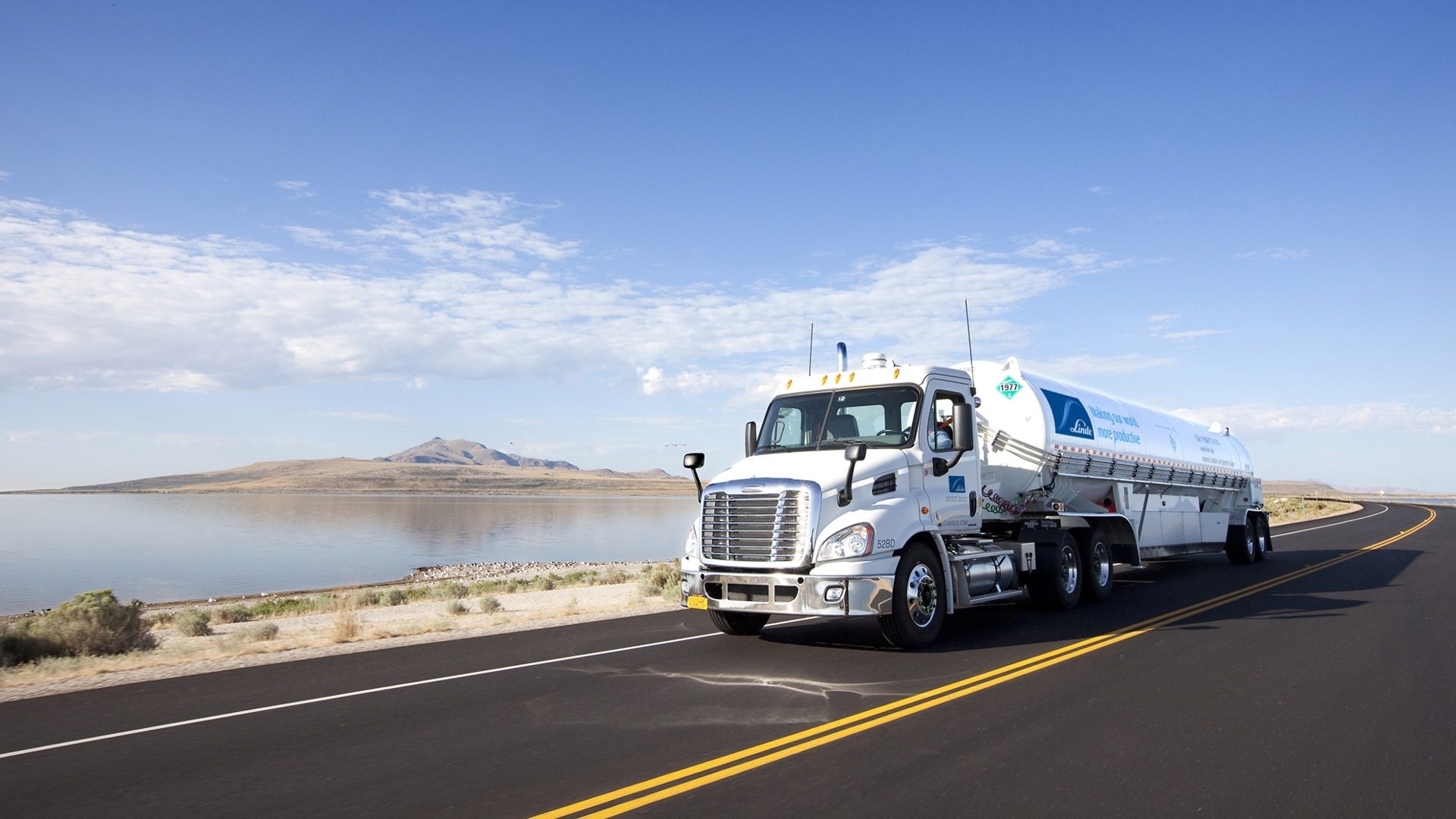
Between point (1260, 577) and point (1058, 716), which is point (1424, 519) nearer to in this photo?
point (1260, 577)

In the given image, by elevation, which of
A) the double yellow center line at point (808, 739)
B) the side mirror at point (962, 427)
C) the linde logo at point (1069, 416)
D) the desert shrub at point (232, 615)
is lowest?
the desert shrub at point (232, 615)

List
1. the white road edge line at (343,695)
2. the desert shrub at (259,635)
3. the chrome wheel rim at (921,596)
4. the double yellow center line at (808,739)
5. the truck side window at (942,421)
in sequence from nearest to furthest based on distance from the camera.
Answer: the double yellow center line at (808,739)
the white road edge line at (343,695)
the chrome wheel rim at (921,596)
the truck side window at (942,421)
the desert shrub at (259,635)

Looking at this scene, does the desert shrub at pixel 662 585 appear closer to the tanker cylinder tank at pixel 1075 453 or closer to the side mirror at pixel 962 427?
the tanker cylinder tank at pixel 1075 453

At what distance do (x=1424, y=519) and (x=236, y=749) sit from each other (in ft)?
178

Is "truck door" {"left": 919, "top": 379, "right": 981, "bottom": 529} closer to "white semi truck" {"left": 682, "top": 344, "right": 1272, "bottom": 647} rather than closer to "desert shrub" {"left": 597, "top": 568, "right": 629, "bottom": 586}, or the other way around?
"white semi truck" {"left": 682, "top": 344, "right": 1272, "bottom": 647}

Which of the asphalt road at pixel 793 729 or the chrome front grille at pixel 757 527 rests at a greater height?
the chrome front grille at pixel 757 527

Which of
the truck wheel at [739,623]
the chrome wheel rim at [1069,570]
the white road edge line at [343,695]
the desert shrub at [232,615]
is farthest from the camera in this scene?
the desert shrub at [232,615]

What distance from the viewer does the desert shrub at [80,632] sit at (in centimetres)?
1180

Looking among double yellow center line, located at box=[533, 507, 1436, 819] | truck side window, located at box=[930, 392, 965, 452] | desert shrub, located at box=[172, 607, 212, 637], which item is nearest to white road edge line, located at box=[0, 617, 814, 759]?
truck side window, located at box=[930, 392, 965, 452]

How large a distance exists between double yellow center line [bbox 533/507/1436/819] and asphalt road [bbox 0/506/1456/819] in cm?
3

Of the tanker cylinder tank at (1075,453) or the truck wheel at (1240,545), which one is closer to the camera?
the tanker cylinder tank at (1075,453)

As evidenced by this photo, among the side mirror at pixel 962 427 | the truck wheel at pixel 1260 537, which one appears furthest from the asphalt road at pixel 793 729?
the truck wheel at pixel 1260 537

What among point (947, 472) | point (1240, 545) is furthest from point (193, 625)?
point (1240, 545)

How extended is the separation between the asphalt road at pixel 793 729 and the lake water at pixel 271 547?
80.4 ft
